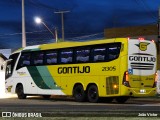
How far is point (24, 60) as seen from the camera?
30078mm

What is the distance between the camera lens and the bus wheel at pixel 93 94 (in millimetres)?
24403

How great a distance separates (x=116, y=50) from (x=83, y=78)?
119 inches

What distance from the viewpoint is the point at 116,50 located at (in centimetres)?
2336

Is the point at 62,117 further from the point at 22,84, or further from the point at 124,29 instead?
the point at 124,29

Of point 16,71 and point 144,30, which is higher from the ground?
point 144,30

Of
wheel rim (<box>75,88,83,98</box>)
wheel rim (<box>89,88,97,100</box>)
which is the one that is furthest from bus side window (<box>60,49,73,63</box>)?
wheel rim (<box>89,88,97,100</box>)

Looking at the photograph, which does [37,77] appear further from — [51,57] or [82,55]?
[82,55]

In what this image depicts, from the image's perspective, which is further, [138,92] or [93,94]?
[93,94]

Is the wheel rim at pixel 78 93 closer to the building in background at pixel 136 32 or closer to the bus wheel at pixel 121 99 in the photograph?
the bus wheel at pixel 121 99

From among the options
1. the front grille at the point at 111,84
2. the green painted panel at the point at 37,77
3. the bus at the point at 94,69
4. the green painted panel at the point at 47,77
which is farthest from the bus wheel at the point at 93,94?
the green painted panel at the point at 37,77

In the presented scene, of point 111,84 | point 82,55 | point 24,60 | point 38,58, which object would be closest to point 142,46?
point 111,84

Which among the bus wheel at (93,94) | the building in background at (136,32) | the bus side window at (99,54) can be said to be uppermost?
the building in background at (136,32)

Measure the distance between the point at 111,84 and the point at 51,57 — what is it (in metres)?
5.35

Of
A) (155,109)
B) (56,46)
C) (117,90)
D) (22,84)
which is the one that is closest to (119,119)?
(155,109)
